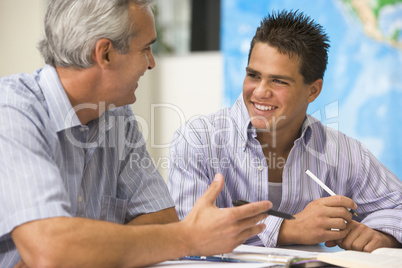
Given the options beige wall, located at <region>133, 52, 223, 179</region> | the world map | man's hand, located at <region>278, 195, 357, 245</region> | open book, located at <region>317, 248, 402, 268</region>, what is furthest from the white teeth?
beige wall, located at <region>133, 52, 223, 179</region>

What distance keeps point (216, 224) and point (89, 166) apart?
0.50 metres

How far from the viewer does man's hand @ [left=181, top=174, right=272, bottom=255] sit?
1016 mm

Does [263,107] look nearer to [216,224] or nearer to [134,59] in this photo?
[134,59]

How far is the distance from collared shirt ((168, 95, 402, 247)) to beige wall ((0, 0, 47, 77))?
269 cm

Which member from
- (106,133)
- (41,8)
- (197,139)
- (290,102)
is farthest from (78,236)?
(41,8)

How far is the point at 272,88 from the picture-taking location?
1815 mm

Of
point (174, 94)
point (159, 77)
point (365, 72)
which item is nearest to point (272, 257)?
point (365, 72)

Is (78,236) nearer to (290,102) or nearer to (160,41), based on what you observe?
(290,102)

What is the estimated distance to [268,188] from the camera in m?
1.75

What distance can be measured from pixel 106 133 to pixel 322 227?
0.69m

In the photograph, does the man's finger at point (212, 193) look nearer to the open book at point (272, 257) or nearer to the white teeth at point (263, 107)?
the open book at point (272, 257)

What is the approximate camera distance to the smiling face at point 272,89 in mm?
1780

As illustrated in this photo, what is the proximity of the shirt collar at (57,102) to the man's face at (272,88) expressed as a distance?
29.7 inches

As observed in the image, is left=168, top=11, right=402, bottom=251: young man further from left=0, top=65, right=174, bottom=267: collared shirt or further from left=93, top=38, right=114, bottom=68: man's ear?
left=93, top=38, right=114, bottom=68: man's ear
